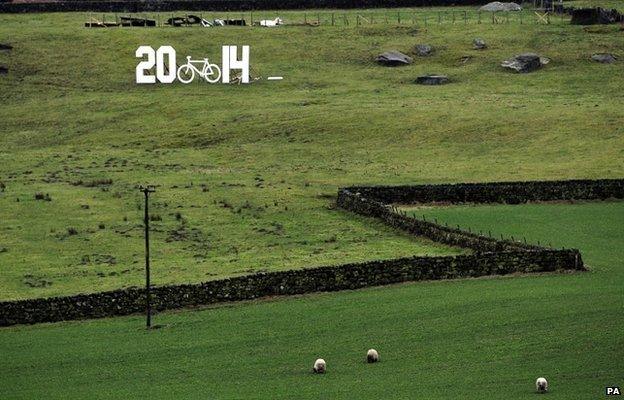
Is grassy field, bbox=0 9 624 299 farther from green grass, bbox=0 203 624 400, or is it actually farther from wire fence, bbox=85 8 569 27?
green grass, bbox=0 203 624 400

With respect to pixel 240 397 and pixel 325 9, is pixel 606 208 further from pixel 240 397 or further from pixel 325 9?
pixel 325 9

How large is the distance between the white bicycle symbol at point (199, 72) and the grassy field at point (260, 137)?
3.27m

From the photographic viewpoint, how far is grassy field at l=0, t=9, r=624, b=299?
76438mm

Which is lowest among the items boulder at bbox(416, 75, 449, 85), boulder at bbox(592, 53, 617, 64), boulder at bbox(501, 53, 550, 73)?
boulder at bbox(416, 75, 449, 85)

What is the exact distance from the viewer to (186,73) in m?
132

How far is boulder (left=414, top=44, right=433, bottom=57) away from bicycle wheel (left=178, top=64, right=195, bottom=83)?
59.5 feet

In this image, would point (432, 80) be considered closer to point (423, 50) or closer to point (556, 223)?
point (423, 50)

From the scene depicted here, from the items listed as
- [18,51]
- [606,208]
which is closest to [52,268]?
[606,208]

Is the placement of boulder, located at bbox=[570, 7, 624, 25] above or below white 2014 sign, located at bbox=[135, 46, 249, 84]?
above

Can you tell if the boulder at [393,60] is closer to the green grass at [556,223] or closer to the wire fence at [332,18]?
the wire fence at [332,18]

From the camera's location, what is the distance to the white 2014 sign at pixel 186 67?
131 meters

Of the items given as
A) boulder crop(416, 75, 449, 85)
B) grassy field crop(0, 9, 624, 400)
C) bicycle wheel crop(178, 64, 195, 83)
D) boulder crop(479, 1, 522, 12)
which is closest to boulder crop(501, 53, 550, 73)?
grassy field crop(0, 9, 624, 400)

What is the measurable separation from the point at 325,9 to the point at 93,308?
101 m

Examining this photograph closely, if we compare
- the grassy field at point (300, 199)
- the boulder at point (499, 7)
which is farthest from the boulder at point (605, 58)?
the boulder at point (499, 7)
